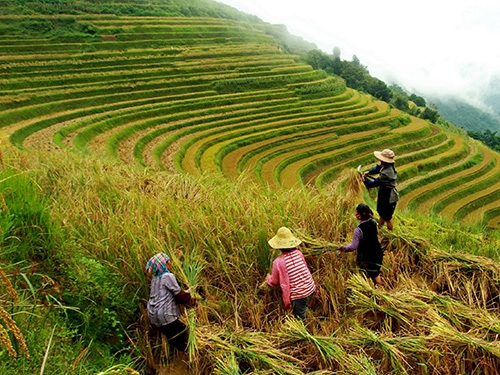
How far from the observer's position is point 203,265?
9.89ft

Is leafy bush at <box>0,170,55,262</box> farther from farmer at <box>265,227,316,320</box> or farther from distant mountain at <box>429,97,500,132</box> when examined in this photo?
distant mountain at <box>429,97,500,132</box>

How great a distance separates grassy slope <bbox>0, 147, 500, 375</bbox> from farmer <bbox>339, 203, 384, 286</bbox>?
14 centimetres

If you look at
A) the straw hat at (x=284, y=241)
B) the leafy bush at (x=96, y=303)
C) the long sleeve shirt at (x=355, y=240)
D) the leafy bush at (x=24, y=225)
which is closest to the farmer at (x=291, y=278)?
the straw hat at (x=284, y=241)

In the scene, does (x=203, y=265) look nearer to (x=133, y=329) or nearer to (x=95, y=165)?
(x=133, y=329)

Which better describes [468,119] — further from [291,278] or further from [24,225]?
[24,225]

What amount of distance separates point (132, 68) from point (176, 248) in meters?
28.5

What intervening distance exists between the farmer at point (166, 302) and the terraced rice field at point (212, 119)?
37.6 ft

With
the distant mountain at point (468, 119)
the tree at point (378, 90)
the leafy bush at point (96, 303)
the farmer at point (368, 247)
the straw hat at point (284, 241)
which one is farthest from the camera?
the distant mountain at point (468, 119)

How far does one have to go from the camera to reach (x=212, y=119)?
957 inches

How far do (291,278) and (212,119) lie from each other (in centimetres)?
2246

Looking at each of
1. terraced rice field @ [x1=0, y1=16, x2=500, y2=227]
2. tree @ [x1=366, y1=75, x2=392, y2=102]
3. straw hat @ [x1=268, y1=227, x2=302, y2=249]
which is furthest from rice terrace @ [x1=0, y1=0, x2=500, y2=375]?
tree @ [x1=366, y1=75, x2=392, y2=102]

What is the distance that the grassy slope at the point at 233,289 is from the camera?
2188mm

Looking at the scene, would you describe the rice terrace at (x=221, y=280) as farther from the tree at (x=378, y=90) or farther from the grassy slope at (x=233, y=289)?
the tree at (x=378, y=90)

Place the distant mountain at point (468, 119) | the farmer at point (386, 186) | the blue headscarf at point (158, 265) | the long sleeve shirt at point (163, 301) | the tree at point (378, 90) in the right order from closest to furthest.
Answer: the long sleeve shirt at point (163, 301) < the blue headscarf at point (158, 265) < the farmer at point (386, 186) < the tree at point (378, 90) < the distant mountain at point (468, 119)
